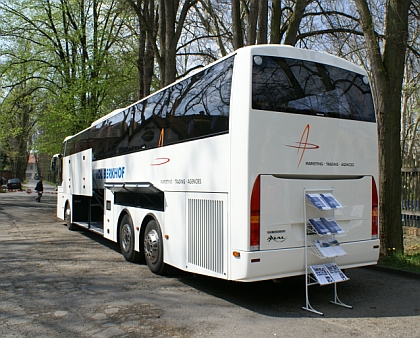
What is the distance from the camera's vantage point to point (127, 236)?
361 inches

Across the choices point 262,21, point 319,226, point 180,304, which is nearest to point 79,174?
point 262,21

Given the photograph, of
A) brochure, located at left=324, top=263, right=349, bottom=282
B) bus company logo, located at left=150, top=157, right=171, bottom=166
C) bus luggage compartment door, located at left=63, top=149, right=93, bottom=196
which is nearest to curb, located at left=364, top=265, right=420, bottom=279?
brochure, located at left=324, top=263, right=349, bottom=282

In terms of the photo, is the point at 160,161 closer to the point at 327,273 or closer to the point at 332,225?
the point at 332,225

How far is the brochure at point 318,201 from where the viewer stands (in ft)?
19.0

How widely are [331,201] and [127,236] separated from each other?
4.71 metres

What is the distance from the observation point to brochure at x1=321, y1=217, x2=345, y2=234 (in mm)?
5969

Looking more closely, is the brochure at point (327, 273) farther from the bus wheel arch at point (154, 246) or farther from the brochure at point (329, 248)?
the bus wheel arch at point (154, 246)

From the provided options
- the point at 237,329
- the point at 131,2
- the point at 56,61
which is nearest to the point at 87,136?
the point at 131,2

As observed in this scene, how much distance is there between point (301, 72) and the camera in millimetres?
6230

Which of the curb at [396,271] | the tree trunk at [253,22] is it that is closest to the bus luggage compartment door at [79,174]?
the tree trunk at [253,22]

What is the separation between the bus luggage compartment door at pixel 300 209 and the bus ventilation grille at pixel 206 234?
0.64 meters

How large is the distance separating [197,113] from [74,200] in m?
8.63

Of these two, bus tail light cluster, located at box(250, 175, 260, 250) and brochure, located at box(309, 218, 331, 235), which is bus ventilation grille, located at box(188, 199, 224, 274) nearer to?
bus tail light cluster, located at box(250, 175, 260, 250)

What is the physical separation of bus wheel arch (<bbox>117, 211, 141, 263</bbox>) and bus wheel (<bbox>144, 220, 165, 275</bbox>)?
0.75 meters
